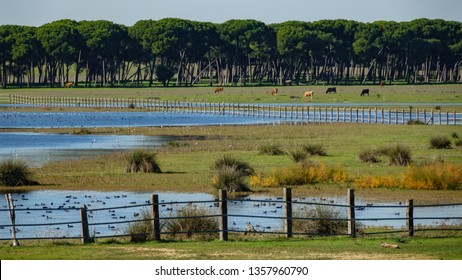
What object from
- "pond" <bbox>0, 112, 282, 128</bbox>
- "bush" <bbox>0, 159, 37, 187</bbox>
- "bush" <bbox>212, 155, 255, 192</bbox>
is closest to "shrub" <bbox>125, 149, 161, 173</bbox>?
"bush" <bbox>0, 159, 37, 187</bbox>

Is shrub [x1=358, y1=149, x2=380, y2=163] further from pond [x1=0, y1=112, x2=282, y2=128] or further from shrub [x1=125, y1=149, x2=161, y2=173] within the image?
pond [x1=0, y1=112, x2=282, y2=128]

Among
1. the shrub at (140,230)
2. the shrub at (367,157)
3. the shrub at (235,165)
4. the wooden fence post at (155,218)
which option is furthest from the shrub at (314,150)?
the wooden fence post at (155,218)

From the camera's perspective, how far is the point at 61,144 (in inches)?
2677

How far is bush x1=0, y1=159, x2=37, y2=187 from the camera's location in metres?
44.3

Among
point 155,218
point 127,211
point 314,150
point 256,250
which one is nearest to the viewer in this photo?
point 256,250

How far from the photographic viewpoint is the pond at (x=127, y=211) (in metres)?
30.4

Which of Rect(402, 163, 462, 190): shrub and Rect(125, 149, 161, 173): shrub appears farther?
Rect(125, 149, 161, 173): shrub

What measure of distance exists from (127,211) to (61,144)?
1314 inches

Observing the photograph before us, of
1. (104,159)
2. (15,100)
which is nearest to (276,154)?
(104,159)

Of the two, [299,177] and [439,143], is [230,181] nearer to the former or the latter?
[299,177]

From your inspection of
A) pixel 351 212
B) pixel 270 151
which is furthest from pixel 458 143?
pixel 351 212

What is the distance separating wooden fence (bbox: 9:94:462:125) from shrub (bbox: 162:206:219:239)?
5957 cm

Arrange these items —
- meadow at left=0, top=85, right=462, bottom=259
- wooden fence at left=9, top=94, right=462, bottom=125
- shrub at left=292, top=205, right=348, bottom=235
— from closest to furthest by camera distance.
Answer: meadow at left=0, top=85, right=462, bottom=259 < shrub at left=292, top=205, right=348, bottom=235 < wooden fence at left=9, top=94, right=462, bottom=125
